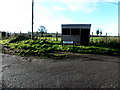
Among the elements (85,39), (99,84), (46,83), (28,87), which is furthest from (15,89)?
(85,39)

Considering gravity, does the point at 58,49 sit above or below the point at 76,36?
below

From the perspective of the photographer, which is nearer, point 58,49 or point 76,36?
point 58,49

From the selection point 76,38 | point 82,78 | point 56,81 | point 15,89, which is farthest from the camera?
point 76,38

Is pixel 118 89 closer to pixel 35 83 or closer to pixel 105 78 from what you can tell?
pixel 105 78

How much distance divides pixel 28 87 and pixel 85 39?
35.4 ft

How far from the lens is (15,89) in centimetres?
263

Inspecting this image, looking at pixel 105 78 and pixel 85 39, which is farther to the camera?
pixel 85 39

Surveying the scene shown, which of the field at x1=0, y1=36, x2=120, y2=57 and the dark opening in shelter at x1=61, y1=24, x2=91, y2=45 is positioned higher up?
the dark opening in shelter at x1=61, y1=24, x2=91, y2=45

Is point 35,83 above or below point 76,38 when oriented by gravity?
below

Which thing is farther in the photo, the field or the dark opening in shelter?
the dark opening in shelter

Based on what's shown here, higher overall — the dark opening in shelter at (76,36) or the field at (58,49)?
the dark opening in shelter at (76,36)

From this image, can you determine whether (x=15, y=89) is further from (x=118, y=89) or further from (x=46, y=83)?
(x=118, y=89)

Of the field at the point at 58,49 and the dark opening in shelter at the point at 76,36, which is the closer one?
the field at the point at 58,49

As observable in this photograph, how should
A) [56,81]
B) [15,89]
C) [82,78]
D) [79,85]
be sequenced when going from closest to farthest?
[15,89] < [79,85] < [56,81] < [82,78]
